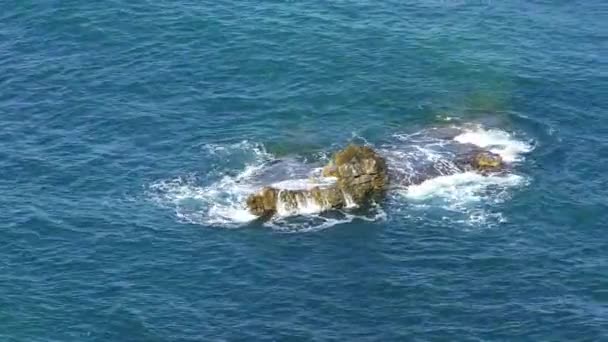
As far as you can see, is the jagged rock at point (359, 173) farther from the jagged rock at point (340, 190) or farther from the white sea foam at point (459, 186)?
the white sea foam at point (459, 186)

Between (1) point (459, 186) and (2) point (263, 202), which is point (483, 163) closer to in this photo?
(1) point (459, 186)

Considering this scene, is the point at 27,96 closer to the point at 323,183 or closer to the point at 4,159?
the point at 4,159

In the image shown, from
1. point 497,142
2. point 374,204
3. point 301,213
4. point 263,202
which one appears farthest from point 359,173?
point 497,142

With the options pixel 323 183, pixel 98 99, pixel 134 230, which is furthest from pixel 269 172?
pixel 98 99

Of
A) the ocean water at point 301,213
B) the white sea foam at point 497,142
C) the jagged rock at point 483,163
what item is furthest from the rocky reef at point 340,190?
the white sea foam at point 497,142

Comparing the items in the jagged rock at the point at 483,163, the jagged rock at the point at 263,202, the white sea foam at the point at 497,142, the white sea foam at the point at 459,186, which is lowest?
the jagged rock at the point at 263,202

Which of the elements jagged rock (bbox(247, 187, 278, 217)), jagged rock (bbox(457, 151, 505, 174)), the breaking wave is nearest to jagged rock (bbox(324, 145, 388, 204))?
the breaking wave
